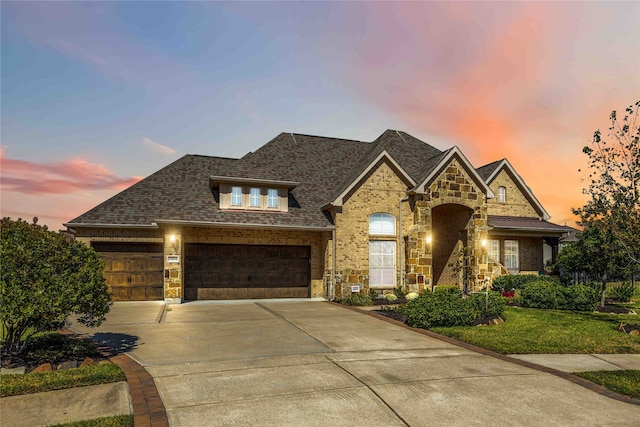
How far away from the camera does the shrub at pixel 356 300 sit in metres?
19.0

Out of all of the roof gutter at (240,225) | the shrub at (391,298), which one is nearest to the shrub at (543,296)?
the shrub at (391,298)

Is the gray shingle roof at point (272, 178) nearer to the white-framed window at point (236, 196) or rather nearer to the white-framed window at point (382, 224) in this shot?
the white-framed window at point (236, 196)

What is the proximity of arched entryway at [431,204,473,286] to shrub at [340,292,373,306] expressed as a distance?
284 inches

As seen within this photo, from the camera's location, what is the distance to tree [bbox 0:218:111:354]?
316 inches

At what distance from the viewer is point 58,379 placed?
7.37 metres

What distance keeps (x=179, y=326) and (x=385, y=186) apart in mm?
12955

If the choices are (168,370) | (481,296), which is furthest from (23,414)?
(481,296)

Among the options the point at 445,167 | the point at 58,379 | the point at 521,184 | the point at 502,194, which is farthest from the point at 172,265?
the point at 521,184

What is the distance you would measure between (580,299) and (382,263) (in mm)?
8874

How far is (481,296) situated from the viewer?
50.5ft

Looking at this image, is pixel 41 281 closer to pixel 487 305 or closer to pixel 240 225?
pixel 240 225

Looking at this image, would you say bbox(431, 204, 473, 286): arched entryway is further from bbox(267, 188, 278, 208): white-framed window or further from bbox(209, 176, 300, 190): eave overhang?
bbox(267, 188, 278, 208): white-framed window

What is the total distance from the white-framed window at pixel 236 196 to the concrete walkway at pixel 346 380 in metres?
8.70

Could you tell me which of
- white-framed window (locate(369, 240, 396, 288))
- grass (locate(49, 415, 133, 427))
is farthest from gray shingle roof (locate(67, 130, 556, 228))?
grass (locate(49, 415, 133, 427))
